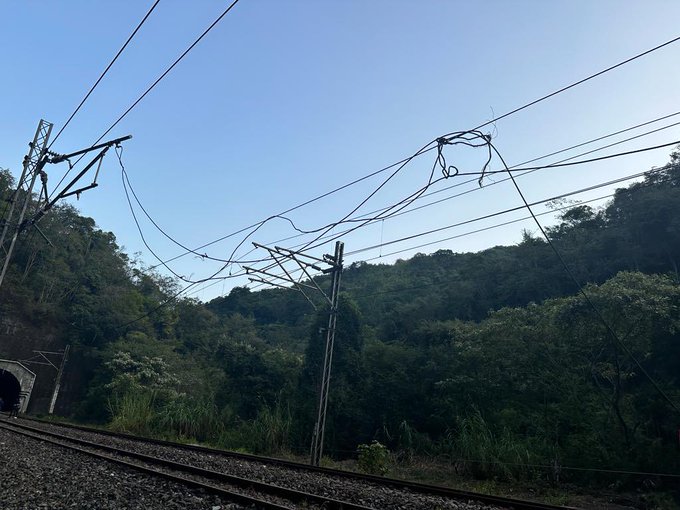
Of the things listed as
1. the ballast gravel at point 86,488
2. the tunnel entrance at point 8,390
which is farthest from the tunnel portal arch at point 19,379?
the ballast gravel at point 86,488

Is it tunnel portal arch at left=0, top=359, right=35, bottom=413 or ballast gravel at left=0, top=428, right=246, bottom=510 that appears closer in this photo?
ballast gravel at left=0, top=428, right=246, bottom=510

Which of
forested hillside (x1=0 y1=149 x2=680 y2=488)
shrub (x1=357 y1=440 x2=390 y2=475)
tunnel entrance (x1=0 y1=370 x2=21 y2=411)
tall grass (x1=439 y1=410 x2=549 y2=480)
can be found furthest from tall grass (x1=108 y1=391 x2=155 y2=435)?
tunnel entrance (x1=0 y1=370 x2=21 y2=411)

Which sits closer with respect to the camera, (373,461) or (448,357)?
(373,461)

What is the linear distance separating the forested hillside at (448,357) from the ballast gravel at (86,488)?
32.2 ft

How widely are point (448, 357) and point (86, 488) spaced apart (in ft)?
70.1

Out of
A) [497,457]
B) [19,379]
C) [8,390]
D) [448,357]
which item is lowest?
[497,457]

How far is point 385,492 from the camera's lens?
8.43m

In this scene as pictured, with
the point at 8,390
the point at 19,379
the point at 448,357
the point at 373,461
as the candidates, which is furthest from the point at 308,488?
the point at 8,390

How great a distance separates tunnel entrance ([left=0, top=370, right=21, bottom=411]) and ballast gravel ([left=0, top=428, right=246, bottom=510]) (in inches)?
1338

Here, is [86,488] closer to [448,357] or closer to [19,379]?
[448,357]

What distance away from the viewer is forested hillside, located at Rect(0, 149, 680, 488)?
1659 cm

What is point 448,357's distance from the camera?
1025 inches

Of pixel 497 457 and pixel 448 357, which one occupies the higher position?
pixel 448 357

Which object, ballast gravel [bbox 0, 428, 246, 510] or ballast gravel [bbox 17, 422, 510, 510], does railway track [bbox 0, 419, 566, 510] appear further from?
ballast gravel [bbox 0, 428, 246, 510]
